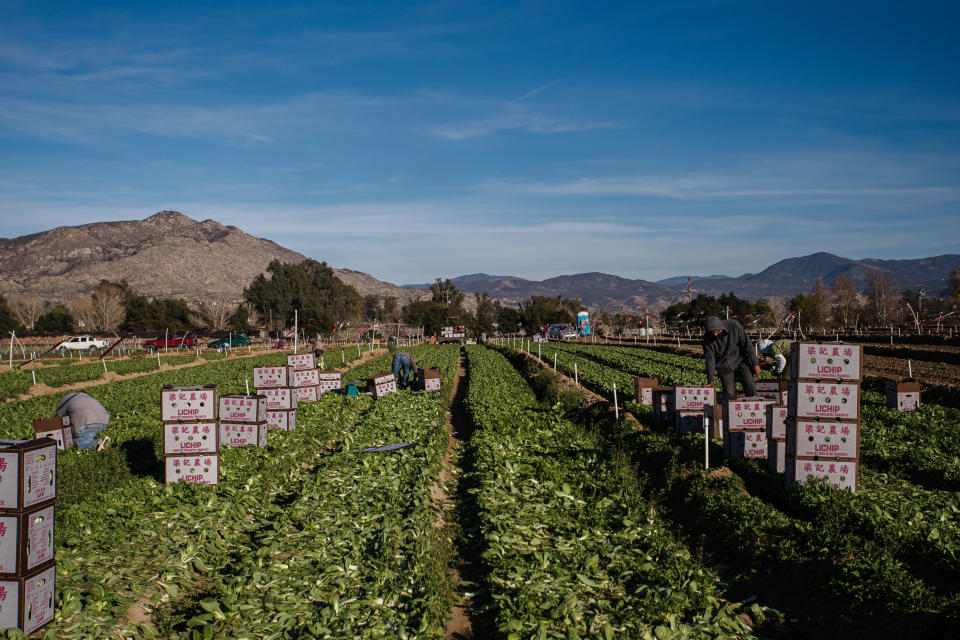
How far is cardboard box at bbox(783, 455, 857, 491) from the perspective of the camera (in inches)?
355

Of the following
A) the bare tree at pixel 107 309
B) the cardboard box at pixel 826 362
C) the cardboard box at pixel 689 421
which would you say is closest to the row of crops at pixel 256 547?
the cardboard box at pixel 689 421

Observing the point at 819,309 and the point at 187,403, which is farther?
the point at 819,309

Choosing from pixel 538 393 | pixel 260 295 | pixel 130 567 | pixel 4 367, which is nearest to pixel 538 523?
pixel 130 567

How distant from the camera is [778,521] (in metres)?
7.89

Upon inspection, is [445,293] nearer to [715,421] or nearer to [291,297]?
[291,297]

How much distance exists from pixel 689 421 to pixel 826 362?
14.6 ft

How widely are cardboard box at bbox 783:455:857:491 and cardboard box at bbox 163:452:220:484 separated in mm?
9743

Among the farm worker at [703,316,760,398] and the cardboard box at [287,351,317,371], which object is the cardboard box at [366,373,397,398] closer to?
the cardboard box at [287,351,317,371]

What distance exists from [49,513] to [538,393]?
1878cm

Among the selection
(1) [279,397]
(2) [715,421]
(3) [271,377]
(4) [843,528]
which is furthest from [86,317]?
(4) [843,528]

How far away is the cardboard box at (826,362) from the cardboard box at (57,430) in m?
14.0

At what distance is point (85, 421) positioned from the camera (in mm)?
12953

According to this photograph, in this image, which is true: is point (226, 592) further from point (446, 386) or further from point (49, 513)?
point (446, 386)

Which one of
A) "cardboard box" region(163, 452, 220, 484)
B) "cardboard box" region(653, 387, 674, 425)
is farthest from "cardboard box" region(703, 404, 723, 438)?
"cardboard box" region(163, 452, 220, 484)
